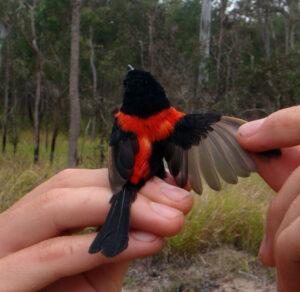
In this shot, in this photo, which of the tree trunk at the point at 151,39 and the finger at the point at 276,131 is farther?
the tree trunk at the point at 151,39

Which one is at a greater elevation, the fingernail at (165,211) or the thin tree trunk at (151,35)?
the thin tree trunk at (151,35)

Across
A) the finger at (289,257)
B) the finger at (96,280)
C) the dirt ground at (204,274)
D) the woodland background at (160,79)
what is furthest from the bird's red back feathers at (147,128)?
the dirt ground at (204,274)

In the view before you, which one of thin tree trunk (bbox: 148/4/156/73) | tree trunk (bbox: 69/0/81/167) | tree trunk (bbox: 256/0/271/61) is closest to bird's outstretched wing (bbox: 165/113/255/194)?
tree trunk (bbox: 69/0/81/167)

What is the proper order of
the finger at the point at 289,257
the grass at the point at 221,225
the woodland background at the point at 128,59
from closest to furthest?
the finger at the point at 289,257 < the grass at the point at 221,225 < the woodland background at the point at 128,59

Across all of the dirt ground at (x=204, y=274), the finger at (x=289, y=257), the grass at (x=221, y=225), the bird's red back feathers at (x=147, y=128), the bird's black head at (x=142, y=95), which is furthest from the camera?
the grass at (x=221, y=225)

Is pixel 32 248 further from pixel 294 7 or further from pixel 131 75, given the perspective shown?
pixel 294 7

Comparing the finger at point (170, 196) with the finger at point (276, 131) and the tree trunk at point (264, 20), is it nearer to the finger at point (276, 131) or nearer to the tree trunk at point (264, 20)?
the finger at point (276, 131)
